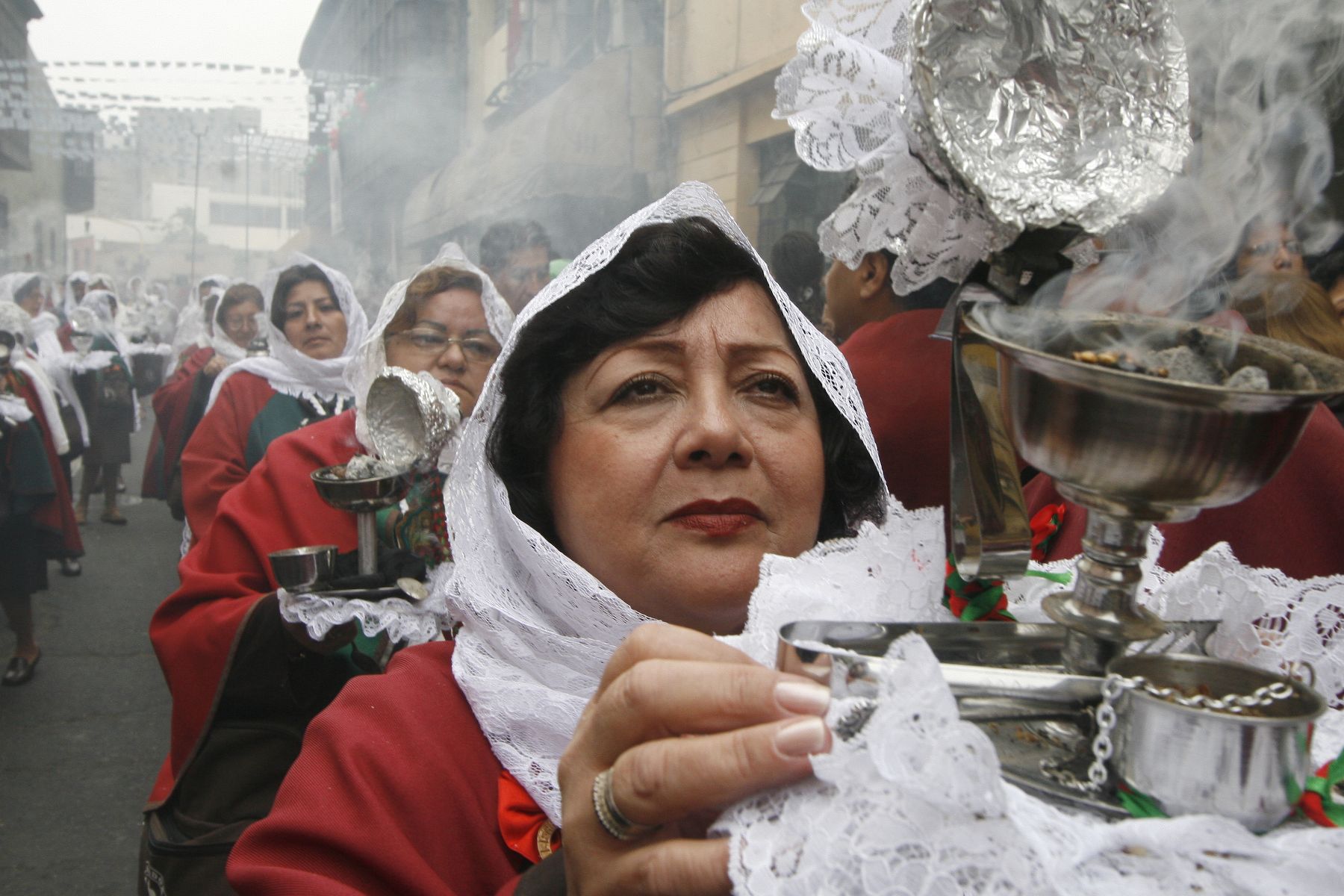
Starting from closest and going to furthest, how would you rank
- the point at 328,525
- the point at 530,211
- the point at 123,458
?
the point at 328,525 < the point at 123,458 < the point at 530,211

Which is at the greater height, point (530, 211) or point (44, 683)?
point (530, 211)

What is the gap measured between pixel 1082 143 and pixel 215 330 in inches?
347

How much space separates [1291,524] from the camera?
1802mm

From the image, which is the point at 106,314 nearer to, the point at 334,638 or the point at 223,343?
the point at 223,343

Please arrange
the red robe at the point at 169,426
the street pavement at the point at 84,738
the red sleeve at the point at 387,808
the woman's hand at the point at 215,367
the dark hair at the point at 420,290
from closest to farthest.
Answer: the red sleeve at the point at 387,808 → the dark hair at the point at 420,290 → the street pavement at the point at 84,738 → the woman's hand at the point at 215,367 → the red robe at the point at 169,426

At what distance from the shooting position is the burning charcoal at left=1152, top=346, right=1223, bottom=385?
2.86ft

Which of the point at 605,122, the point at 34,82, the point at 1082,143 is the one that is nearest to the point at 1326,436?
the point at 1082,143

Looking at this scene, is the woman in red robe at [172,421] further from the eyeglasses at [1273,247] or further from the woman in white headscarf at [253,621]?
the eyeglasses at [1273,247]

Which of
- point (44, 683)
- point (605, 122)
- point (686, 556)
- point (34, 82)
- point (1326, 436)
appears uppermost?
point (34, 82)

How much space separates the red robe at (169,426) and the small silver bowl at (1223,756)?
7.79 m

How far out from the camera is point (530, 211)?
12.7m

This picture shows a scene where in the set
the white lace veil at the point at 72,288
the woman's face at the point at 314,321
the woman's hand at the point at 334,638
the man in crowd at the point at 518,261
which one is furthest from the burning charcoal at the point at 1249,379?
the white lace veil at the point at 72,288

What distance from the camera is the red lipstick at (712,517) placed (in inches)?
61.5

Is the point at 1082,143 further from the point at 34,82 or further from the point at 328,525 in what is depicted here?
the point at 34,82
